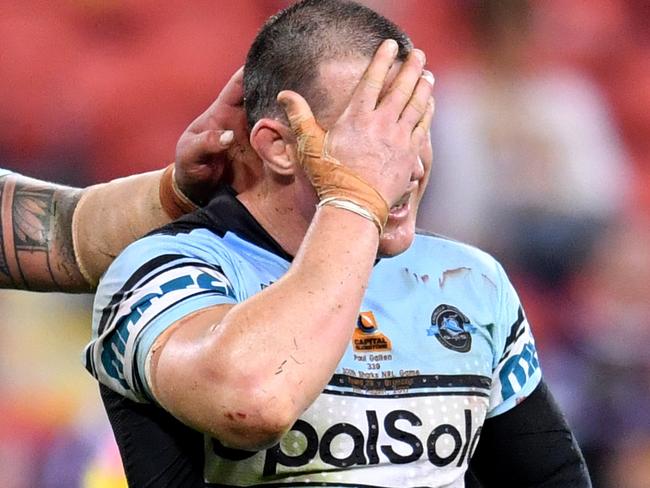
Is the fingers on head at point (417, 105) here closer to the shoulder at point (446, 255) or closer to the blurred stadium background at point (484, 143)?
the shoulder at point (446, 255)

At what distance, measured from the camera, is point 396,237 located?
5.47ft

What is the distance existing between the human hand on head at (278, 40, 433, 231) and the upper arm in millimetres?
493

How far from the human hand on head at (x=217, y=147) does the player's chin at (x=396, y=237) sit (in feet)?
0.96

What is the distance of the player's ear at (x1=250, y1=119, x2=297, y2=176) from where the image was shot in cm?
171

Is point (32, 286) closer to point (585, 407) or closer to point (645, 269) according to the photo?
point (585, 407)

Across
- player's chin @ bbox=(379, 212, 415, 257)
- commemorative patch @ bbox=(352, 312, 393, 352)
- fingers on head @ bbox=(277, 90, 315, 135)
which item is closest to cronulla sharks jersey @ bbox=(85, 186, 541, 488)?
commemorative patch @ bbox=(352, 312, 393, 352)

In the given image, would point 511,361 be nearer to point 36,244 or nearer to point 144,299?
point 144,299

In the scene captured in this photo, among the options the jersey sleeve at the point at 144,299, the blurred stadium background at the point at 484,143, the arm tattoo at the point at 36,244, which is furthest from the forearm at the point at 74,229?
the blurred stadium background at the point at 484,143

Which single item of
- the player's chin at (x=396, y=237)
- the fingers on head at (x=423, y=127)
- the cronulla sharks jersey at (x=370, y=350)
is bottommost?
the cronulla sharks jersey at (x=370, y=350)

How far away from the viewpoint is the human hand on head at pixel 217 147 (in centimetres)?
187

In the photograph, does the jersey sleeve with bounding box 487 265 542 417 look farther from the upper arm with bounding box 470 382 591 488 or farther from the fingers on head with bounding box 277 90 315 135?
the fingers on head with bounding box 277 90 315 135

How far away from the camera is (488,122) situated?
356 centimetres

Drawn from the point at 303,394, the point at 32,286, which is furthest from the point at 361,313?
the point at 32,286

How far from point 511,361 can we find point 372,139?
1.68ft
